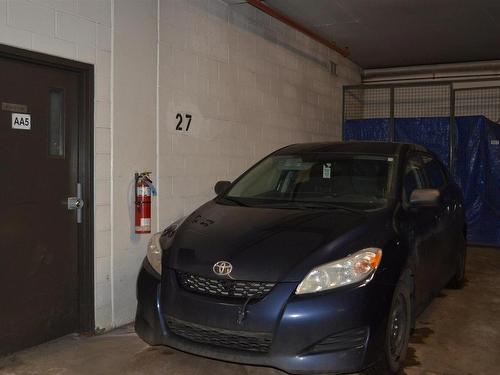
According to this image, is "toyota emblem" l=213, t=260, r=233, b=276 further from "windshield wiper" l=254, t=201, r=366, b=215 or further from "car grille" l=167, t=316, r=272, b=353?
"windshield wiper" l=254, t=201, r=366, b=215

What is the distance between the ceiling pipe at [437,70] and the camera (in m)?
9.79

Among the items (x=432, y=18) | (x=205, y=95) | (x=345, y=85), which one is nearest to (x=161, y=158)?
(x=205, y=95)

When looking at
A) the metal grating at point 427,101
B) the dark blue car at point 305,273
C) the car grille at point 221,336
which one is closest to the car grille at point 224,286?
the dark blue car at point 305,273

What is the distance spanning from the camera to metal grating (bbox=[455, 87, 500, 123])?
987 centimetres

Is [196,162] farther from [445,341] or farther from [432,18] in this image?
[432,18]

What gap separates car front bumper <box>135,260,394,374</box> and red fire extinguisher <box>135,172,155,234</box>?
62.1 inches

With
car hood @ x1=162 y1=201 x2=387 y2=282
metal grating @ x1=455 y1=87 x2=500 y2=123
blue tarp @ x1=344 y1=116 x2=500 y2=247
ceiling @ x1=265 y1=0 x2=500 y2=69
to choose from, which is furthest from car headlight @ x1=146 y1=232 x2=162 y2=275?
metal grating @ x1=455 y1=87 x2=500 y2=123

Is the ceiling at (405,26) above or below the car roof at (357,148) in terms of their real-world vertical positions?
above

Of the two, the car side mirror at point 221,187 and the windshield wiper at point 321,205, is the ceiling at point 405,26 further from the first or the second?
the windshield wiper at point 321,205

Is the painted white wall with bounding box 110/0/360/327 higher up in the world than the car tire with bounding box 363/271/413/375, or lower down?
higher up

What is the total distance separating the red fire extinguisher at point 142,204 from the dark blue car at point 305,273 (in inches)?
30.1

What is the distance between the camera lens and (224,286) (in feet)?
9.35

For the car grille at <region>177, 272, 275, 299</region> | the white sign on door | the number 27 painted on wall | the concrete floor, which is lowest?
the concrete floor

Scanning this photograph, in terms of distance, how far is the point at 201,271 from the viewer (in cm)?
293
